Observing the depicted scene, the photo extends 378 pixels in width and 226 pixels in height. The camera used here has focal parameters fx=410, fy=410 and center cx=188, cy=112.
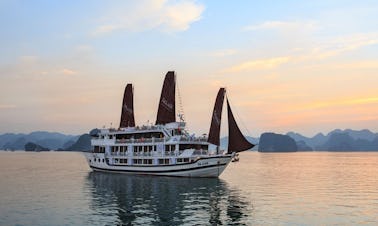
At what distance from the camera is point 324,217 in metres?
32.3

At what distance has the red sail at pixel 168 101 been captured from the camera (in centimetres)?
6612

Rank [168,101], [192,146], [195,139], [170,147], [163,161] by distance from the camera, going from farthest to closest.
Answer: [168,101] → [163,161] → [195,139] → [192,146] → [170,147]

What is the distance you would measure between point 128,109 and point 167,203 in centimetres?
4054

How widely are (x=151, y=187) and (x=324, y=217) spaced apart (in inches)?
907

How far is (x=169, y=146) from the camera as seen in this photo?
196ft

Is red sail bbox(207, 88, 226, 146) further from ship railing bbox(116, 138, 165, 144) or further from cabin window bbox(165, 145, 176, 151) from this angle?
ship railing bbox(116, 138, 165, 144)

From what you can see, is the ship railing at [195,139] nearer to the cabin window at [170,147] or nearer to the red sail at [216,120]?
the red sail at [216,120]

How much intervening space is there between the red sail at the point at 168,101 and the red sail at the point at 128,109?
10414mm

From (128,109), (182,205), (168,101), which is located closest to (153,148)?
(168,101)

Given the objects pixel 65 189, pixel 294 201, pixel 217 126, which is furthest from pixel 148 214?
pixel 217 126

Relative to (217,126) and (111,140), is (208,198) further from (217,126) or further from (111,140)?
(111,140)

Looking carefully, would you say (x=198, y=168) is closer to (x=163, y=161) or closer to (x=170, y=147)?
(x=170, y=147)

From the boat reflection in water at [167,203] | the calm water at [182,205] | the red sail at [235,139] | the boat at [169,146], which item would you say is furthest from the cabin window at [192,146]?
the calm water at [182,205]

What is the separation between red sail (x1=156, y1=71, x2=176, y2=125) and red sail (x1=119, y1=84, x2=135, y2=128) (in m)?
10.4
